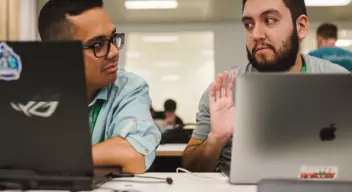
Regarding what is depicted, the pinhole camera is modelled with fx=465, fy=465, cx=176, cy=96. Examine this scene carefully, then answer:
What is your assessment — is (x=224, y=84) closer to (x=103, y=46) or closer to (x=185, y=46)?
(x=103, y=46)

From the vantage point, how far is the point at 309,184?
0.95m

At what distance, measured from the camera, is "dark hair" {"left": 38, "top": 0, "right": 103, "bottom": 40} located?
146cm

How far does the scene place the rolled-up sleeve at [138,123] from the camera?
4.56 feet

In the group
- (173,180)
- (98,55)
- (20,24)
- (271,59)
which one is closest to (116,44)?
(98,55)

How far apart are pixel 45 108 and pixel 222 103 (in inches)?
22.6

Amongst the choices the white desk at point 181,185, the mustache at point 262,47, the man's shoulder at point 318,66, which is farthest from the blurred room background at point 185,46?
the white desk at point 181,185

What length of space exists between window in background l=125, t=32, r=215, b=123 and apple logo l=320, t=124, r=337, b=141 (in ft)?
19.3

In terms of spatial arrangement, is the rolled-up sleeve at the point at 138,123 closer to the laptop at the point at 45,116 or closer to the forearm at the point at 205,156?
the forearm at the point at 205,156

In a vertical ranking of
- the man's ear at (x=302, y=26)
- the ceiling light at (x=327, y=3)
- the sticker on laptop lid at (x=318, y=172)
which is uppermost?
the ceiling light at (x=327, y=3)

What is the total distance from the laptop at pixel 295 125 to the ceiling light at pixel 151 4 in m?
5.12

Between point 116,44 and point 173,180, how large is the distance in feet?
1.57

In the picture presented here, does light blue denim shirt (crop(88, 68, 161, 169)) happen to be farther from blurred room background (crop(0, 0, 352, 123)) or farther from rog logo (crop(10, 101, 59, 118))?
blurred room background (crop(0, 0, 352, 123))

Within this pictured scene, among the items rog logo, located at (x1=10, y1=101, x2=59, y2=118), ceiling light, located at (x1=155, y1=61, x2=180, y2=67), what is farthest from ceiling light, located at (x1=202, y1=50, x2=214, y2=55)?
rog logo, located at (x1=10, y1=101, x2=59, y2=118)

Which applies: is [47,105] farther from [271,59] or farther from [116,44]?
[271,59]
